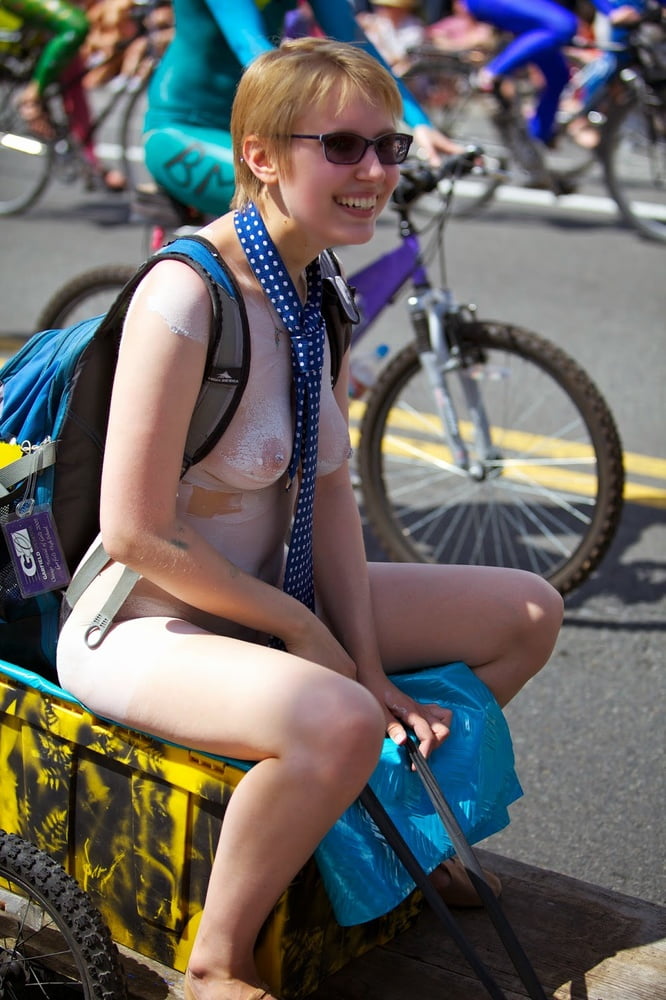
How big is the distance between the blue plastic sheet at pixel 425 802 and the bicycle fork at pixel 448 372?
155 centimetres

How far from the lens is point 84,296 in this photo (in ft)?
14.7

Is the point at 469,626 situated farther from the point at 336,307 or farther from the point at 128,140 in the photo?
the point at 128,140

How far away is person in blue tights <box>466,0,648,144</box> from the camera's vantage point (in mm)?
7621

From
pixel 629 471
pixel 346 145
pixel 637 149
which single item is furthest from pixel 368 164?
pixel 637 149

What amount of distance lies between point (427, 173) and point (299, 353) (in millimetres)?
1646

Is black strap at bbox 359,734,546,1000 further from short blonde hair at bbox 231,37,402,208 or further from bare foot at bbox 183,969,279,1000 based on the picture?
short blonde hair at bbox 231,37,402,208

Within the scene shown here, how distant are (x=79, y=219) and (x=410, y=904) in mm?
7067

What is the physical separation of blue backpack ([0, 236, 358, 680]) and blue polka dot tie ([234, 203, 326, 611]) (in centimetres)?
6

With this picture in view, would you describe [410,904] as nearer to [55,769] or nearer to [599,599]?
[55,769]

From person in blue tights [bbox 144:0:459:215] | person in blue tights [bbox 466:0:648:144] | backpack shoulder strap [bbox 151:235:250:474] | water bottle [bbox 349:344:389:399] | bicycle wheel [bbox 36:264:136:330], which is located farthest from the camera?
person in blue tights [bbox 466:0:648:144]

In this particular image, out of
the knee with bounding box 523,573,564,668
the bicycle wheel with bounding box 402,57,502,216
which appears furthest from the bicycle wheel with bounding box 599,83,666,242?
the knee with bounding box 523,573,564,668

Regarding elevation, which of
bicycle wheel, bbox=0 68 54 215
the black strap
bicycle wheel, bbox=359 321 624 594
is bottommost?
bicycle wheel, bbox=0 68 54 215

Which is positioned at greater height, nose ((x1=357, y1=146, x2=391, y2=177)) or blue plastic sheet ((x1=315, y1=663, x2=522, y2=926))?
nose ((x1=357, y1=146, x2=391, y2=177))

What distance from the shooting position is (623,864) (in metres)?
2.71
